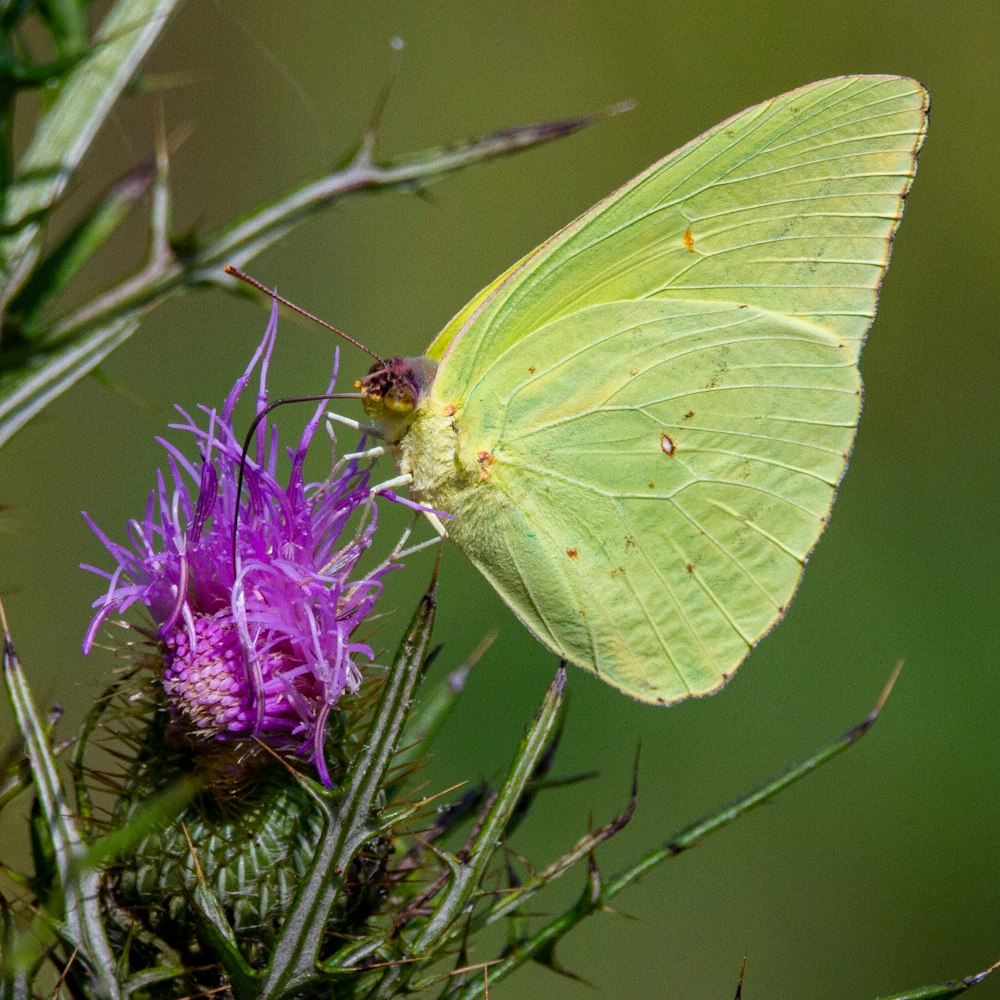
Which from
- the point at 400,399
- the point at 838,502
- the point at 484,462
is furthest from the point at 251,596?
the point at 838,502

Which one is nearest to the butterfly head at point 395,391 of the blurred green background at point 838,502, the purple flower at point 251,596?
the purple flower at point 251,596

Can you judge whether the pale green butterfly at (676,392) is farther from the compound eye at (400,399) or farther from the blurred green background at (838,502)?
the blurred green background at (838,502)

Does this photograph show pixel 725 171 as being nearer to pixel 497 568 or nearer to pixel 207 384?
pixel 497 568

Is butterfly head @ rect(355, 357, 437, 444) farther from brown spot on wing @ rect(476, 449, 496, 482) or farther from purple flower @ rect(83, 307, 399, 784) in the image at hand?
purple flower @ rect(83, 307, 399, 784)

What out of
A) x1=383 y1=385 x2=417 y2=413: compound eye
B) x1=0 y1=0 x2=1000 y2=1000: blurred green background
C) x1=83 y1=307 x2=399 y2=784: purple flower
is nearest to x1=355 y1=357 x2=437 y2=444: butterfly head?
x1=383 y1=385 x2=417 y2=413: compound eye

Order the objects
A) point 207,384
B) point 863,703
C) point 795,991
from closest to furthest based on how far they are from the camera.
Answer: point 795,991 < point 863,703 < point 207,384

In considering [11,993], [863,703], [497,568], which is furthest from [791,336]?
[863,703]

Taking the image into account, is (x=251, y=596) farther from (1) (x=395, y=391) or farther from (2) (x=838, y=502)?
(2) (x=838, y=502)
